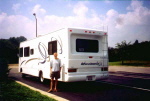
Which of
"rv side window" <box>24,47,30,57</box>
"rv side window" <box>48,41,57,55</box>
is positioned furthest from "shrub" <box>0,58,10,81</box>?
"rv side window" <box>48,41,57,55</box>

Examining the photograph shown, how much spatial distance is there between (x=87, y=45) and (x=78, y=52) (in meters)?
0.73

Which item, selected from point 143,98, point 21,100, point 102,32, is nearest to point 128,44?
point 102,32

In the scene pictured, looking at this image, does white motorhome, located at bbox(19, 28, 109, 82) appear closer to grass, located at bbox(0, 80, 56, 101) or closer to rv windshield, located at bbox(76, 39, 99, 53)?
rv windshield, located at bbox(76, 39, 99, 53)

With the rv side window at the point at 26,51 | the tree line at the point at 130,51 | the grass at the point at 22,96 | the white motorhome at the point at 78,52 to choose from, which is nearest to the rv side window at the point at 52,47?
the white motorhome at the point at 78,52

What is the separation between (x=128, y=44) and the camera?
35438mm

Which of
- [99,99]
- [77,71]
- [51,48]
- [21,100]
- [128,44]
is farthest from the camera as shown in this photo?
[128,44]

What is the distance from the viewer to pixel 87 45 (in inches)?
367

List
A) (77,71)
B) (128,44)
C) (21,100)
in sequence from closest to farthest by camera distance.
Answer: (21,100), (77,71), (128,44)

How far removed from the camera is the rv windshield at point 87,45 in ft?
29.6

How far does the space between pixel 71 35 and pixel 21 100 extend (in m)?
3.98

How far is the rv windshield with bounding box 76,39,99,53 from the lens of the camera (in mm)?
9030

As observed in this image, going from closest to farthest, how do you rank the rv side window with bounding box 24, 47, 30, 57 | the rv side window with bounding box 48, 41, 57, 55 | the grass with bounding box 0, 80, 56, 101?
the grass with bounding box 0, 80, 56, 101, the rv side window with bounding box 48, 41, 57, 55, the rv side window with bounding box 24, 47, 30, 57

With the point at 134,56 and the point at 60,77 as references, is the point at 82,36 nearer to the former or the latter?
the point at 60,77

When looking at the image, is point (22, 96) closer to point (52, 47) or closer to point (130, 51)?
point (52, 47)
